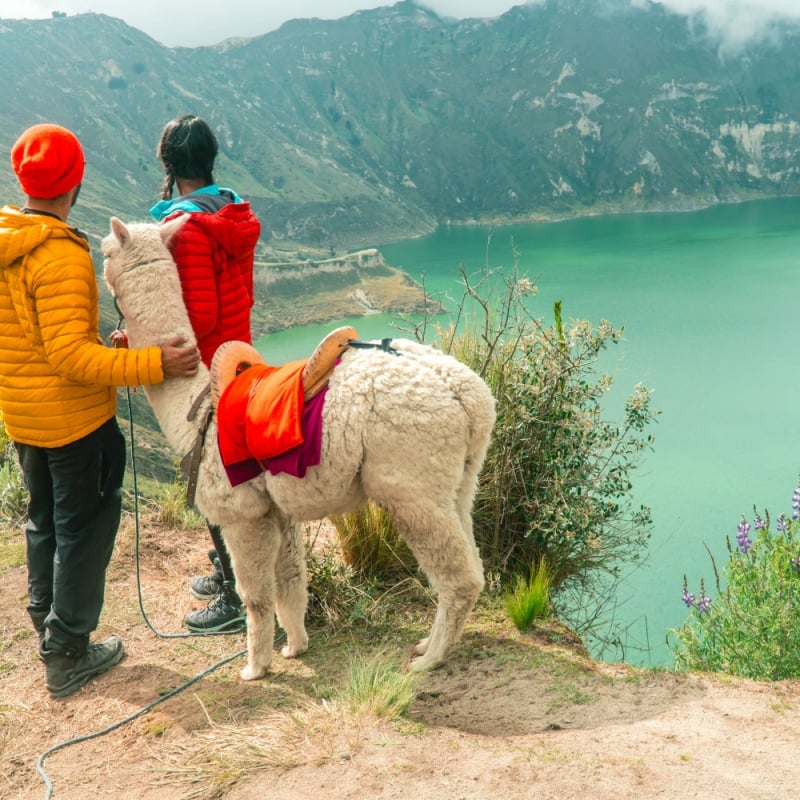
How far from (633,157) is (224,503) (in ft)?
342

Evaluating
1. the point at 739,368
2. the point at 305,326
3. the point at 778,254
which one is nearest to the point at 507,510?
the point at 739,368

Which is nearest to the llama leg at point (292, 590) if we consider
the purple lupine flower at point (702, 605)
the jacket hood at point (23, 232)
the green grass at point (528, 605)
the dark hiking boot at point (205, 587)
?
the dark hiking boot at point (205, 587)

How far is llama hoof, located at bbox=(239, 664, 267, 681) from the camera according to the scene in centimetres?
329

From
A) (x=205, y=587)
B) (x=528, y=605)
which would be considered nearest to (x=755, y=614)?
(x=528, y=605)

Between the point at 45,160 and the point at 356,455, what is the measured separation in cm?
162

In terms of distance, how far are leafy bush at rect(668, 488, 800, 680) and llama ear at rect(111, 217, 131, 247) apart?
10.1ft

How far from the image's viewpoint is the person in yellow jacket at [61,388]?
2.78 m

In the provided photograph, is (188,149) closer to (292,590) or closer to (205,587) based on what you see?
(292,590)

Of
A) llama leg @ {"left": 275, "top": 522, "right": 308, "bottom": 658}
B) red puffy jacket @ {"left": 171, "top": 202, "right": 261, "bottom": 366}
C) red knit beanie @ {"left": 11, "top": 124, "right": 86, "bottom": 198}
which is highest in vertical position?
red knit beanie @ {"left": 11, "top": 124, "right": 86, "bottom": 198}

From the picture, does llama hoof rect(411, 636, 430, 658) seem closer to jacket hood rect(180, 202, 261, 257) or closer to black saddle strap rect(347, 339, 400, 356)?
black saddle strap rect(347, 339, 400, 356)

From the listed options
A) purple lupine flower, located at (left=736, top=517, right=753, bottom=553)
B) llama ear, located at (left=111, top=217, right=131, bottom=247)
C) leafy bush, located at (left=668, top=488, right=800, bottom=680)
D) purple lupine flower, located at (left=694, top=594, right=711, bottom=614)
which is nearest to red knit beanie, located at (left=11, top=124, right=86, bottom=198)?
llama ear, located at (left=111, top=217, right=131, bottom=247)

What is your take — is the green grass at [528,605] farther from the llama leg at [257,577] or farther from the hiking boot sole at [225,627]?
the hiking boot sole at [225,627]

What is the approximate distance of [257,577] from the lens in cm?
315

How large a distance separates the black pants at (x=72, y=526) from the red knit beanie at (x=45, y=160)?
990 millimetres
